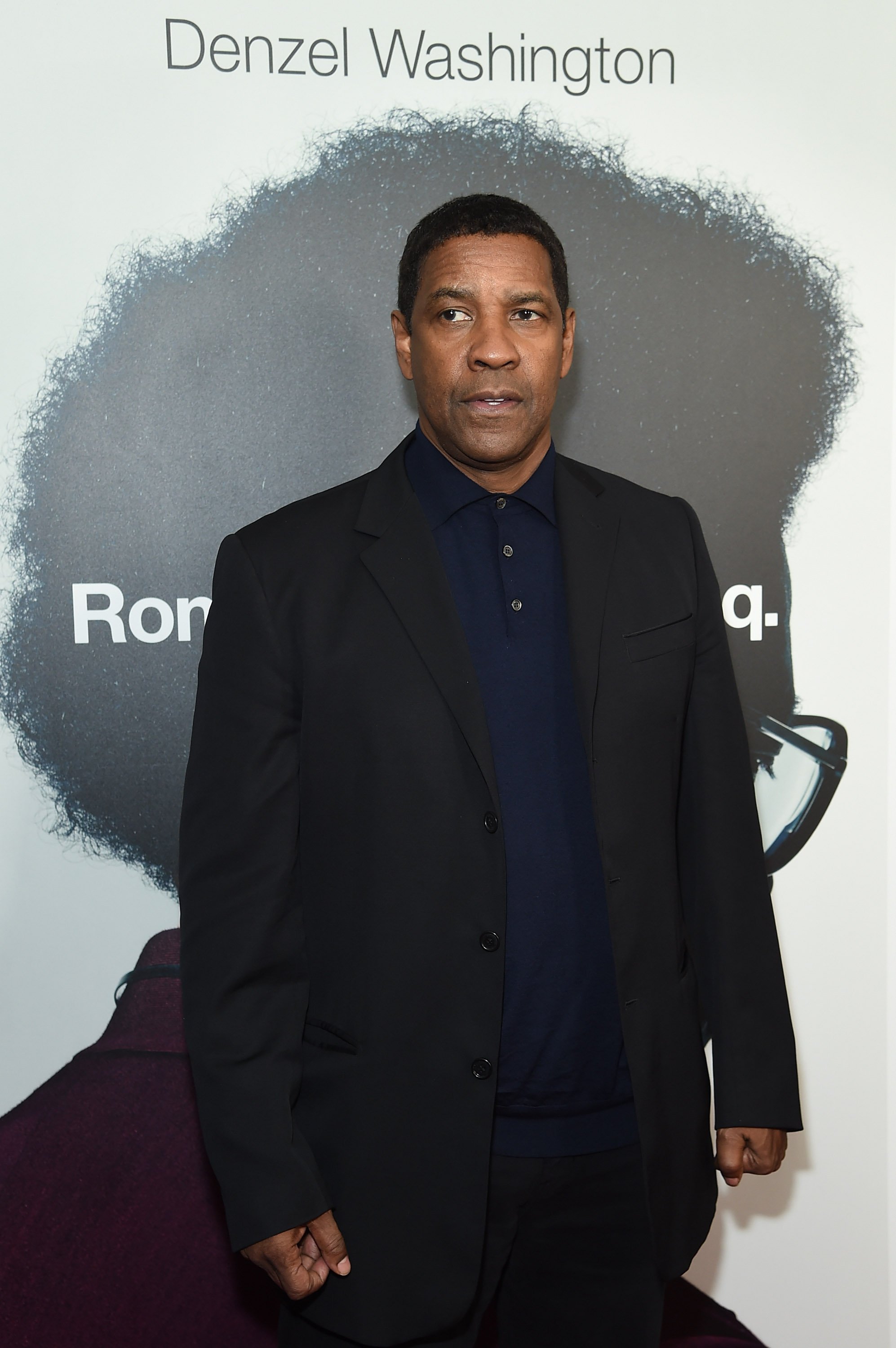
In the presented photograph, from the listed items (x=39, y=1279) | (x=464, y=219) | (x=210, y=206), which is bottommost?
(x=39, y=1279)

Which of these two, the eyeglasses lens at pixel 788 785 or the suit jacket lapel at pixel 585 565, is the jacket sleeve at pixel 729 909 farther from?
the eyeglasses lens at pixel 788 785

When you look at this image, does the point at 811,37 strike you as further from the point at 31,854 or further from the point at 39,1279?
the point at 39,1279

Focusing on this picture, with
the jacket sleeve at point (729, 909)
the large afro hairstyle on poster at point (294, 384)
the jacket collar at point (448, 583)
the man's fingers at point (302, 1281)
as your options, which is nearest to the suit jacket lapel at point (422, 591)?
the jacket collar at point (448, 583)

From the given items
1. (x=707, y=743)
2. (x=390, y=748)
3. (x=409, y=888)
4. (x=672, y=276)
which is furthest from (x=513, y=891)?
(x=672, y=276)

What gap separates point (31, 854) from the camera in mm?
1929

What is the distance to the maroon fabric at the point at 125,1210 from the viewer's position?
6.42 feet

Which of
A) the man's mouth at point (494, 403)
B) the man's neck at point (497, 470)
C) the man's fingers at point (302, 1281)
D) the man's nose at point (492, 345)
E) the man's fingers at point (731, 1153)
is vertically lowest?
the man's fingers at point (302, 1281)

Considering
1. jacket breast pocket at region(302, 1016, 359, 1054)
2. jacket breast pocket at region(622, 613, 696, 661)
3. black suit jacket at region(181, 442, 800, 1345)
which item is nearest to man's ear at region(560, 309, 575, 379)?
black suit jacket at region(181, 442, 800, 1345)

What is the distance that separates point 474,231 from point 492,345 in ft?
0.57

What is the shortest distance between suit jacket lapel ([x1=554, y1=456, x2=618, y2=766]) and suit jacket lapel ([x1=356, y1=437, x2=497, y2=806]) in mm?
136

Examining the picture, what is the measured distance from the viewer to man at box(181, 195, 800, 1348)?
4.43ft

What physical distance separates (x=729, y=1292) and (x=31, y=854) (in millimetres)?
1522

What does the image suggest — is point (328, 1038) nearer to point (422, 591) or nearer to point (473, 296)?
point (422, 591)

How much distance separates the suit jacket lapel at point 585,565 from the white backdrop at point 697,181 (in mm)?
462
